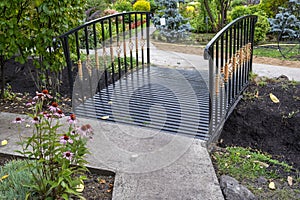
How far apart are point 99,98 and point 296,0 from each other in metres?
6.30

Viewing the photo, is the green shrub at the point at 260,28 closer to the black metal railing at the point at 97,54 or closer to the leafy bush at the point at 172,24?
the leafy bush at the point at 172,24

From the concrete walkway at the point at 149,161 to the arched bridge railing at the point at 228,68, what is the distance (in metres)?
0.48

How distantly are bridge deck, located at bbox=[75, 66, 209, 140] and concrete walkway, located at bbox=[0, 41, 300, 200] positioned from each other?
0.84 feet

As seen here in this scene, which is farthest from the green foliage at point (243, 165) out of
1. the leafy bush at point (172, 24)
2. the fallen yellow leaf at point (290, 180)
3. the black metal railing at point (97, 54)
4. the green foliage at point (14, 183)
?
the leafy bush at point (172, 24)

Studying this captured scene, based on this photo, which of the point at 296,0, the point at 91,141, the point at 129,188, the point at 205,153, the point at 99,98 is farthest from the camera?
the point at 296,0

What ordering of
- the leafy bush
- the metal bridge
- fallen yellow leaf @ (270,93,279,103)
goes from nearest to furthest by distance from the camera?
the metal bridge
fallen yellow leaf @ (270,93,279,103)
the leafy bush

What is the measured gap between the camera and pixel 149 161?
8.64 ft

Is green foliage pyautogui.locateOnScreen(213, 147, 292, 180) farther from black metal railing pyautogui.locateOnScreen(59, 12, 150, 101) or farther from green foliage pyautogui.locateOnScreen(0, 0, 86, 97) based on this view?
green foliage pyautogui.locateOnScreen(0, 0, 86, 97)

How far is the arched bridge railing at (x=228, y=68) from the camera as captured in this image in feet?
9.96

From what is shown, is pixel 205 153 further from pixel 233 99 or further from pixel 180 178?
pixel 233 99

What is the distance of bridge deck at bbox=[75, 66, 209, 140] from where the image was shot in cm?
341

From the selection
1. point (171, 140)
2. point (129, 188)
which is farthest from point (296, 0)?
point (129, 188)

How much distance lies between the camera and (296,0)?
325 inches

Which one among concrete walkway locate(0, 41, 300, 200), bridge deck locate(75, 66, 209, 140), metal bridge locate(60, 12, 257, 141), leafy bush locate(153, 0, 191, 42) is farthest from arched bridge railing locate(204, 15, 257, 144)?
leafy bush locate(153, 0, 191, 42)
